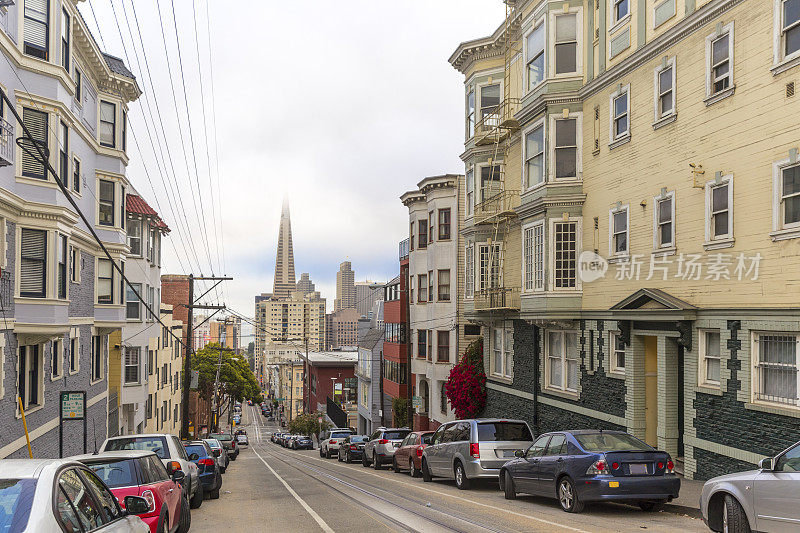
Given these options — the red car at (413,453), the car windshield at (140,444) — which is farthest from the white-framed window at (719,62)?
the car windshield at (140,444)

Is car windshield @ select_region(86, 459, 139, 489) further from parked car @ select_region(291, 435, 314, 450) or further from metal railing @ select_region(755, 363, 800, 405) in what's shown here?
parked car @ select_region(291, 435, 314, 450)

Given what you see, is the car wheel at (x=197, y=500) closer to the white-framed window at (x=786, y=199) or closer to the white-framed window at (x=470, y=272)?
the white-framed window at (x=786, y=199)

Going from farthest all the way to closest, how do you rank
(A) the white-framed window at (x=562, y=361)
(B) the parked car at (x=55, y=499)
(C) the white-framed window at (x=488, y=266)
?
(C) the white-framed window at (x=488, y=266)
(A) the white-framed window at (x=562, y=361)
(B) the parked car at (x=55, y=499)

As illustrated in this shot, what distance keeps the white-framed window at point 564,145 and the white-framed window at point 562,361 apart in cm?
491

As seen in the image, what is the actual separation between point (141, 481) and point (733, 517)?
7588 millimetres

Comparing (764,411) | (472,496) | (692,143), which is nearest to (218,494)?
(472,496)

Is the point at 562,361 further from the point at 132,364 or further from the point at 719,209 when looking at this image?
the point at 132,364

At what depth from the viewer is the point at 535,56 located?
78.3 feet

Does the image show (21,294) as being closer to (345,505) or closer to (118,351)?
(345,505)

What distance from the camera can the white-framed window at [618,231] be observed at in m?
19.8

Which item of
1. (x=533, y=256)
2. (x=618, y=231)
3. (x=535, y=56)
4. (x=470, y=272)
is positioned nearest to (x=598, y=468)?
(x=618, y=231)

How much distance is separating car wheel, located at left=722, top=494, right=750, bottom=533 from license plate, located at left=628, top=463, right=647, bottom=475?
106 inches

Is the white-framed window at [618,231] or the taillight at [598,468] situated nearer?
the taillight at [598,468]

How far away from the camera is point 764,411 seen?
45.8 feet
